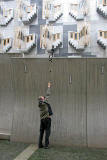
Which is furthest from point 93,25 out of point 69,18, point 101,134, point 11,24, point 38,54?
point 101,134

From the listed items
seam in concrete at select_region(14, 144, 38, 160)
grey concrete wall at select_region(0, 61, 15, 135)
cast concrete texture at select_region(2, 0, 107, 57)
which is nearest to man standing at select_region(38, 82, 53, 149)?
seam in concrete at select_region(14, 144, 38, 160)

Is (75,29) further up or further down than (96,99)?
further up

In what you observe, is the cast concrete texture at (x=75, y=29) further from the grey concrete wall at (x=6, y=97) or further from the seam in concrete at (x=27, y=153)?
the seam in concrete at (x=27, y=153)

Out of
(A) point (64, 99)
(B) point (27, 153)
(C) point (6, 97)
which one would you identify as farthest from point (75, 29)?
(B) point (27, 153)

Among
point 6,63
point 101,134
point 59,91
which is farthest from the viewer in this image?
point 6,63

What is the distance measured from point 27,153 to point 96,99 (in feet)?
9.02

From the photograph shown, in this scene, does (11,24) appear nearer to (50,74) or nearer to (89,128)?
(50,74)

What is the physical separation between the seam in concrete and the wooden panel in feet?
6.00

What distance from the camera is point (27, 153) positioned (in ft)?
13.1

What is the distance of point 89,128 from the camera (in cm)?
477

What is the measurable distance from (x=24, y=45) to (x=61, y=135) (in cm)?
673

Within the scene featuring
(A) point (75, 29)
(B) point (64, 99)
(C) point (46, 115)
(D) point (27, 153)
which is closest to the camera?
(D) point (27, 153)

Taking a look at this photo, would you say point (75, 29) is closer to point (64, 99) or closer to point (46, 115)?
point (64, 99)

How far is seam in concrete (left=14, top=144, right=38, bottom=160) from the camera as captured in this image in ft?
12.3
